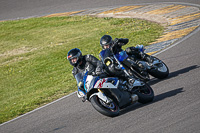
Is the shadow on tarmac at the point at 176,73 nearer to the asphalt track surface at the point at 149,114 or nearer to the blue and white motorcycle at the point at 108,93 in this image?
the asphalt track surface at the point at 149,114

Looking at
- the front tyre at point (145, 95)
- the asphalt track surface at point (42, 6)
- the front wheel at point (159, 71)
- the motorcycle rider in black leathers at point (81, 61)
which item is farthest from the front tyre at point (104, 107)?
the asphalt track surface at point (42, 6)

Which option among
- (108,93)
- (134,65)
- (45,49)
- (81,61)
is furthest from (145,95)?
(45,49)

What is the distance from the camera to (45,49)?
16.9 metres

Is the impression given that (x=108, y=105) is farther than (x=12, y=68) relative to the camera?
No

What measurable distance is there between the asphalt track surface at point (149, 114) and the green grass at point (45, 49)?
130 centimetres

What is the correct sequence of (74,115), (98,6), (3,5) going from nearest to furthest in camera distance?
(74,115)
(98,6)
(3,5)

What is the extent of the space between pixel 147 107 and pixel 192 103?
38.4 inches

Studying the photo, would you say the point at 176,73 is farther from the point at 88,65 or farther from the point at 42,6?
the point at 42,6

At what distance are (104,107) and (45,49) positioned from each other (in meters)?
10.3

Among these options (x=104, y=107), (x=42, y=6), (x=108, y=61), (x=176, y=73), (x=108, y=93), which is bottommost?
(x=176, y=73)

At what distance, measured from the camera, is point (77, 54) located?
25.6 ft

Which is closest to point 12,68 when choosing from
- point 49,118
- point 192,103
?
point 49,118

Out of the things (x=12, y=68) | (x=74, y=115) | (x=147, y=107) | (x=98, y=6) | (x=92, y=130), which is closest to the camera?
(x=92, y=130)

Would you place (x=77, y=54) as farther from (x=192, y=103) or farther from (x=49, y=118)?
(x=192, y=103)
